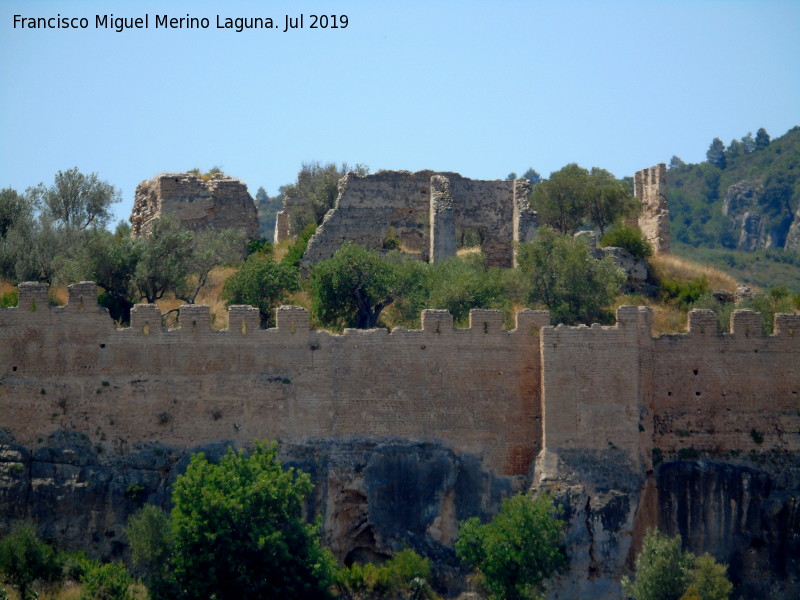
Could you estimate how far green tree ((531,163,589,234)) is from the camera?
4775 cm

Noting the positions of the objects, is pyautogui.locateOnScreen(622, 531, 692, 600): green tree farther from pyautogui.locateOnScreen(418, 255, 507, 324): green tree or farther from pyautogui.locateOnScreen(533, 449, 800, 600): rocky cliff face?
pyautogui.locateOnScreen(418, 255, 507, 324): green tree

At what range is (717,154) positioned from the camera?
10250 cm

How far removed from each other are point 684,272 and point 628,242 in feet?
5.39

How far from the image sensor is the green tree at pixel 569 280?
130ft

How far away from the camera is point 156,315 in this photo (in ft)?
110

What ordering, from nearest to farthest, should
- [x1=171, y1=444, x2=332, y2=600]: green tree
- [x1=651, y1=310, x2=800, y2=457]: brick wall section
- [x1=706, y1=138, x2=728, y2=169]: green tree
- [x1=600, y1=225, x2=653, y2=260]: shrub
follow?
1. [x1=171, y1=444, x2=332, y2=600]: green tree
2. [x1=651, y1=310, x2=800, y2=457]: brick wall section
3. [x1=600, y1=225, x2=653, y2=260]: shrub
4. [x1=706, y1=138, x2=728, y2=169]: green tree

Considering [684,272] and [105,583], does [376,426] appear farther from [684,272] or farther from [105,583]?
[684,272]

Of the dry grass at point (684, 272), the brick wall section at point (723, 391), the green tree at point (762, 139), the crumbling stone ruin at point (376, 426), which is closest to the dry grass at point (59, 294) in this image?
the crumbling stone ruin at point (376, 426)

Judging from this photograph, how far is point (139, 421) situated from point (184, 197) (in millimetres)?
14685

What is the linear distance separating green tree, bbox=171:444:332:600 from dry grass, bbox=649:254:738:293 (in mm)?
17207

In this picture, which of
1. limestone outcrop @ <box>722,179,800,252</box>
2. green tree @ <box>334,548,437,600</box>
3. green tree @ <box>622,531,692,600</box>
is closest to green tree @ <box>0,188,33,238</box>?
green tree @ <box>334,548,437,600</box>

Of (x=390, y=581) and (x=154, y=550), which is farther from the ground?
(x=154, y=550)

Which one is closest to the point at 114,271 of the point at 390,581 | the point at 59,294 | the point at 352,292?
the point at 59,294

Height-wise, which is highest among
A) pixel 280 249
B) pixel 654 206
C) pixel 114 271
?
pixel 654 206
